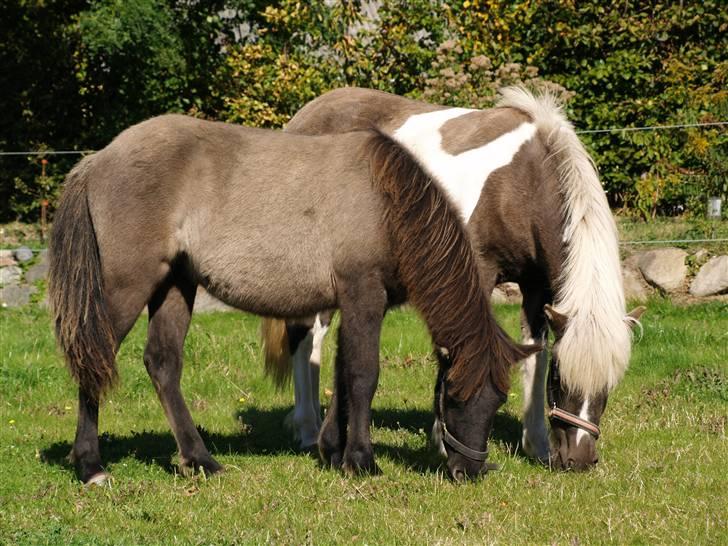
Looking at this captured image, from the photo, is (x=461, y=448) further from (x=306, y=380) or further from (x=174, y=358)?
(x=306, y=380)

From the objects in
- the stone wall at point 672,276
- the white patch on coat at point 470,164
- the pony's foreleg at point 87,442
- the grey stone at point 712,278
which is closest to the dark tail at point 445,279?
the white patch on coat at point 470,164

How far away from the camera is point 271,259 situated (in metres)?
5.56

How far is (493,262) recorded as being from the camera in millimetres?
6090

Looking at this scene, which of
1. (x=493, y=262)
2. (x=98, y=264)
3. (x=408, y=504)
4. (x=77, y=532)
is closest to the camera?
(x=77, y=532)

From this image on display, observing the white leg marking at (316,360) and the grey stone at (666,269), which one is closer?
the white leg marking at (316,360)

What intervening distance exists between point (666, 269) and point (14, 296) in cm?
672

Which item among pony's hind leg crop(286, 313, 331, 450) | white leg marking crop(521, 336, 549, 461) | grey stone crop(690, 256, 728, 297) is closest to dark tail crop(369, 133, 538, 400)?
white leg marking crop(521, 336, 549, 461)

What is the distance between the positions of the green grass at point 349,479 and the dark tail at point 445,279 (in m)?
0.64

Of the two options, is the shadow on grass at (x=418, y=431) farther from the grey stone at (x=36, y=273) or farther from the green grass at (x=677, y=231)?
the grey stone at (x=36, y=273)

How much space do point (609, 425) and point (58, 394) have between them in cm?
397

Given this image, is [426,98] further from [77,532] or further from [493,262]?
[77,532]

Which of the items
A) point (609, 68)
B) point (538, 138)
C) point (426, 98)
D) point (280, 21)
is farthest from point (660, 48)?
point (538, 138)

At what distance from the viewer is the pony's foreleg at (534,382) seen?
6293mm

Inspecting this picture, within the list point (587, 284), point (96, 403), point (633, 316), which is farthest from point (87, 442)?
point (633, 316)
